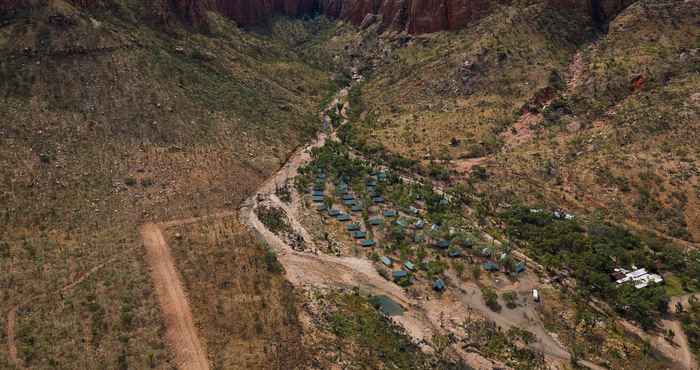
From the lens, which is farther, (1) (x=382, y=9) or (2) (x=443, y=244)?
(1) (x=382, y=9)

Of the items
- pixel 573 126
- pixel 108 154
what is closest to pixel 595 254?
pixel 573 126

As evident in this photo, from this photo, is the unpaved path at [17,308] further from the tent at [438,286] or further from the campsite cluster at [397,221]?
the tent at [438,286]

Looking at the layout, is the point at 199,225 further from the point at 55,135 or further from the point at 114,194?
the point at 55,135

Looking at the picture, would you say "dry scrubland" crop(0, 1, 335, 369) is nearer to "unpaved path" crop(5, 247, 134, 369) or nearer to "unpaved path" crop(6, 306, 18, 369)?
"unpaved path" crop(5, 247, 134, 369)

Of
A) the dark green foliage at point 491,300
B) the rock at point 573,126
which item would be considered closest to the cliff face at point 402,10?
the rock at point 573,126

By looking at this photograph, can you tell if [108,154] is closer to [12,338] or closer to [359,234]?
[12,338]

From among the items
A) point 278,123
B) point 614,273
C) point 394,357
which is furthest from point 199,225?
point 614,273
